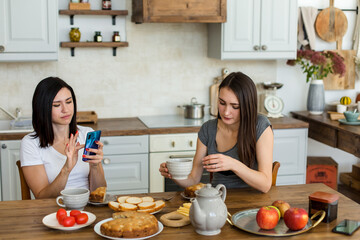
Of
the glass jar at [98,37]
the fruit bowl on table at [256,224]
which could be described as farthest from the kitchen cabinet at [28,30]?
the fruit bowl on table at [256,224]

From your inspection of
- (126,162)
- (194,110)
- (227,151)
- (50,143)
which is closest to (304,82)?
(194,110)

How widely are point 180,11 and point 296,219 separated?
8.04ft

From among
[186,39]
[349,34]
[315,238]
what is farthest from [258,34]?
[315,238]

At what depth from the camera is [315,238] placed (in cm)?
191

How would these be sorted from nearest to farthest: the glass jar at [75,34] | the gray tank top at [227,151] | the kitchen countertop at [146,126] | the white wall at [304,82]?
1. the gray tank top at [227,151]
2. the kitchen countertop at [146,126]
3. the glass jar at [75,34]
4. the white wall at [304,82]

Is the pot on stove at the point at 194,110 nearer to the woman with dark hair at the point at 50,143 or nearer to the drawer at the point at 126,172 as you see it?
the drawer at the point at 126,172

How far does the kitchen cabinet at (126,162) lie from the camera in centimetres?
389

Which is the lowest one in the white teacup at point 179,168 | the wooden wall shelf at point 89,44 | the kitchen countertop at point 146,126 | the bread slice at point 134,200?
the bread slice at point 134,200

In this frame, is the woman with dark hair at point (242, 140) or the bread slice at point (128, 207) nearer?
the bread slice at point (128, 207)

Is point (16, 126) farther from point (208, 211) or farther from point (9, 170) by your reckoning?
point (208, 211)

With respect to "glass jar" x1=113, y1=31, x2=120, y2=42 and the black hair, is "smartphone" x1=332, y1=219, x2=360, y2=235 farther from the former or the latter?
"glass jar" x1=113, y1=31, x2=120, y2=42

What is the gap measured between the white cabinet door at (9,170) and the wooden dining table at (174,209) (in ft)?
4.80

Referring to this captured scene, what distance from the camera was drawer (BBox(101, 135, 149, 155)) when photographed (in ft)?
12.7

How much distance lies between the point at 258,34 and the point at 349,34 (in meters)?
1.08
